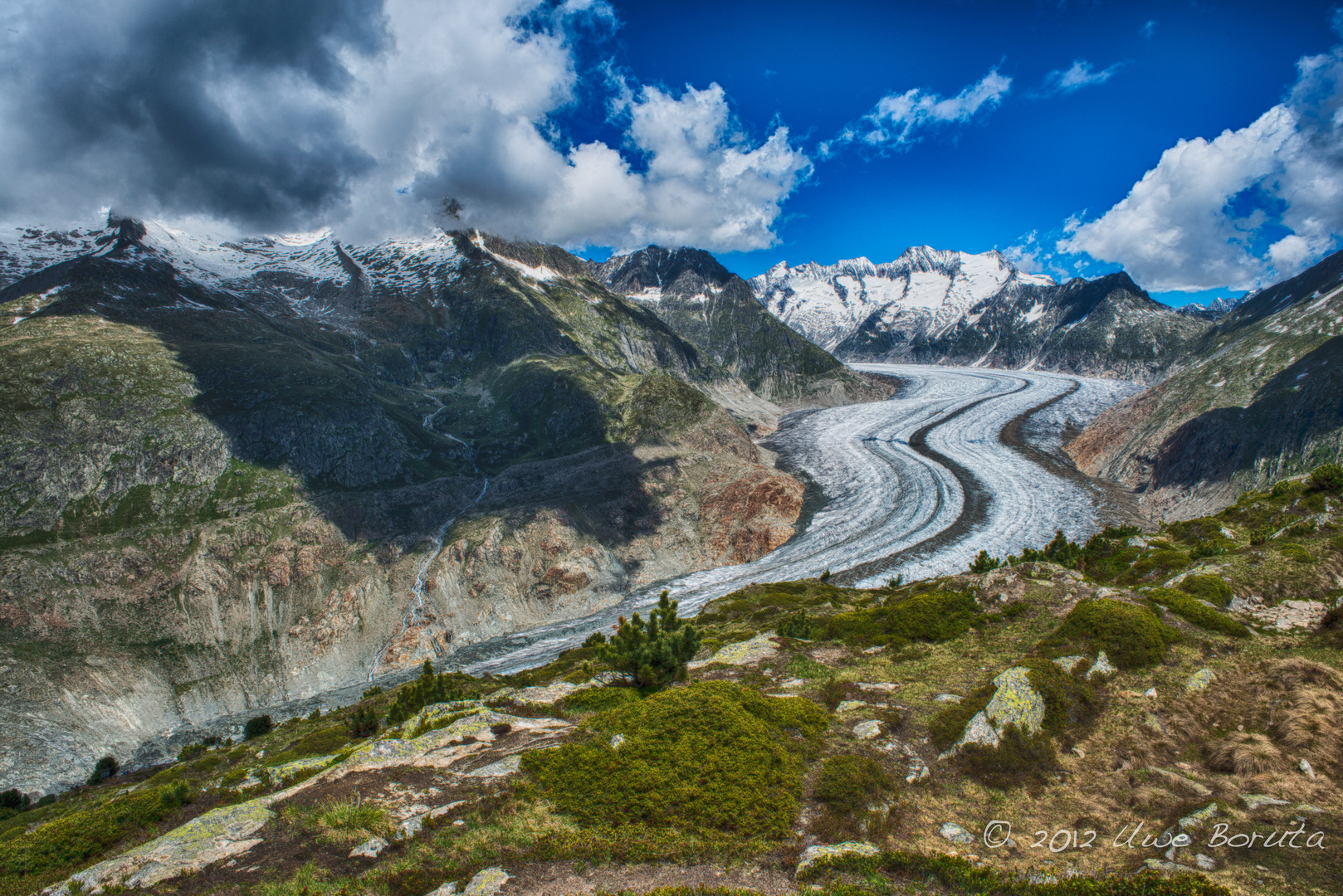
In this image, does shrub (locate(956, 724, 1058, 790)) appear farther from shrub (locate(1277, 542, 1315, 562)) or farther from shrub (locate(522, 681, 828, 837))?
shrub (locate(1277, 542, 1315, 562))

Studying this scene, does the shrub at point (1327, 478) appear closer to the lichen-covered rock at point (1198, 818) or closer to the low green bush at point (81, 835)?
the lichen-covered rock at point (1198, 818)

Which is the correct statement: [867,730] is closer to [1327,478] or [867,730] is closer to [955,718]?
[955,718]

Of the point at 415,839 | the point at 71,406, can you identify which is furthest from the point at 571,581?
the point at 71,406

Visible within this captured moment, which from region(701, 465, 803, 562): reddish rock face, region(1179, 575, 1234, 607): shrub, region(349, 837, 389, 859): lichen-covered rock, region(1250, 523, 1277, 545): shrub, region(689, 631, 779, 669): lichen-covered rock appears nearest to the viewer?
region(349, 837, 389, 859): lichen-covered rock

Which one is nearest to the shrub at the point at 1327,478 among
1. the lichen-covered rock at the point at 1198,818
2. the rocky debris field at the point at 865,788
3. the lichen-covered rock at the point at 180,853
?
the rocky debris field at the point at 865,788

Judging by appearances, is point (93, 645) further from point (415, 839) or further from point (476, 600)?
point (415, 839)

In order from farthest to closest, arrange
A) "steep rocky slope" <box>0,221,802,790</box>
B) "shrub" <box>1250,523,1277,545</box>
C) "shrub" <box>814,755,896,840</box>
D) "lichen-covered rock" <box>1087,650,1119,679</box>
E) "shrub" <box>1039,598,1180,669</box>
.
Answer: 1. "steep rocky slope" <box>0,221,802,790</box>
2. "shrub" <box>1250,523,1277,545</box>
3. "shrub" <box>1039,598,1180,669</box>
4. "lichen-covered rock" <box>1087,650,1119,679</box>
5. "shrub" <box>814,755,896,840</box>

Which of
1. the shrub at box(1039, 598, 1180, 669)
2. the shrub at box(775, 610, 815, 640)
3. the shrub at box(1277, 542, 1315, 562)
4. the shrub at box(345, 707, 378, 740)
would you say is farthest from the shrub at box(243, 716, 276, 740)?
the shrub at box(1277, 542, 1315, 562)
